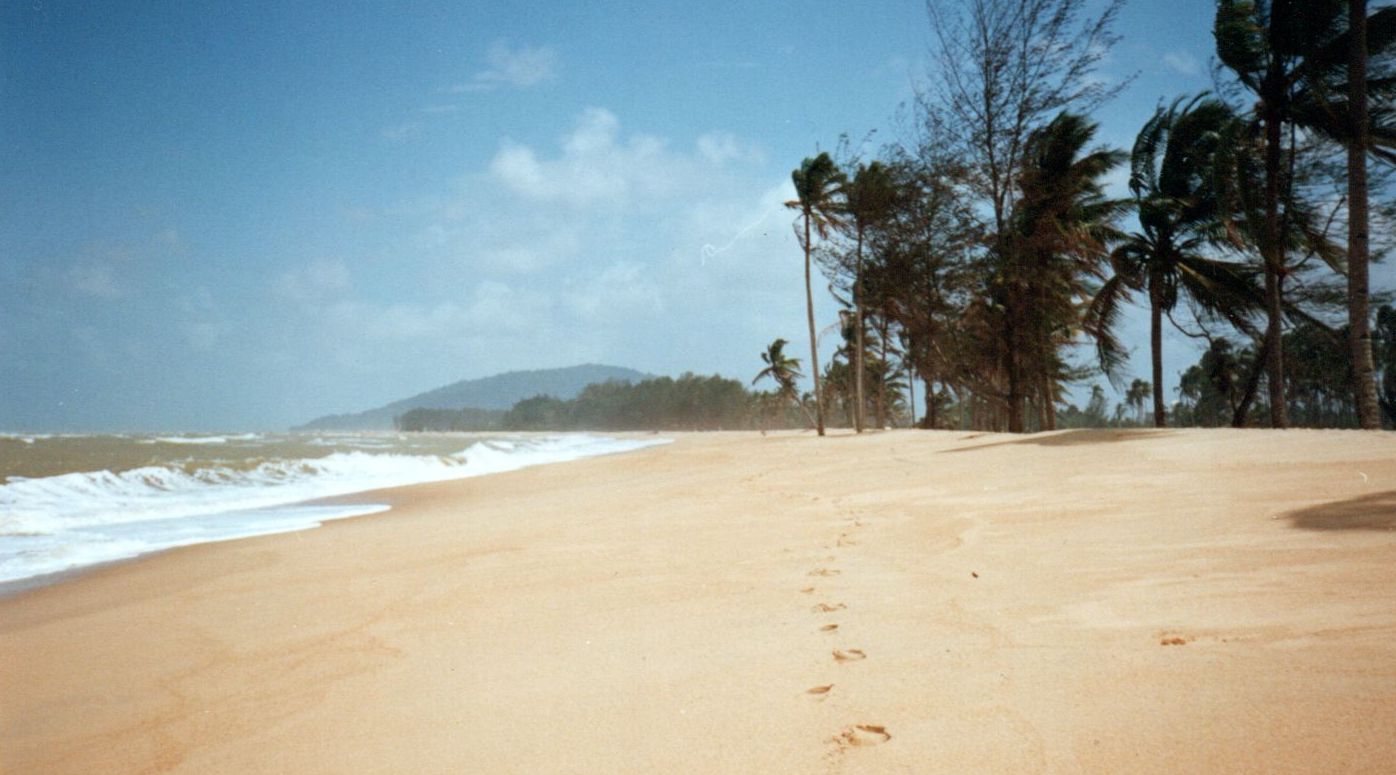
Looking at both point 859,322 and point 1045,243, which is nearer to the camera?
point 1045,243

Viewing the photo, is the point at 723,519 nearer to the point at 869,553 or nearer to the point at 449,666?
the point at 869,553

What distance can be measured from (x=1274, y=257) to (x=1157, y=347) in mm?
4696

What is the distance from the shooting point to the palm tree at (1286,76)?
397 inches

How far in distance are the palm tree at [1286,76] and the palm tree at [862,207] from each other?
27.4 feet

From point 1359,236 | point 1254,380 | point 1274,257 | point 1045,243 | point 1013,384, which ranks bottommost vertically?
point 1254,380

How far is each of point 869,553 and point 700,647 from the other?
5.34 feet

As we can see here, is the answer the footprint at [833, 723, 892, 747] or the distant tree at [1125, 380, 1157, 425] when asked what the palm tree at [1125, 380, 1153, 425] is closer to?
the distant tree at [1125, 380, 1157, 425]

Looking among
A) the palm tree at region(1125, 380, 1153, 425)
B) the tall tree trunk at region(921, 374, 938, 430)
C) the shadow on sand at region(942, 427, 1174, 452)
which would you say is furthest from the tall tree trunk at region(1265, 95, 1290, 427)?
the palm tree at region(1125, 380, 1153, 425)

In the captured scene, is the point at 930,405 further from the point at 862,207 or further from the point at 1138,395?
the point at 1138,395

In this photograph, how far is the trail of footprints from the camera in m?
1.68

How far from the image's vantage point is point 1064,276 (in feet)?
49.7

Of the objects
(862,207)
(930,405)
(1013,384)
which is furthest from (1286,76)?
(930,405)

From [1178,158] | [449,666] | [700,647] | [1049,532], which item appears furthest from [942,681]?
[1178,158]

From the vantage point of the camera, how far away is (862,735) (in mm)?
1711
